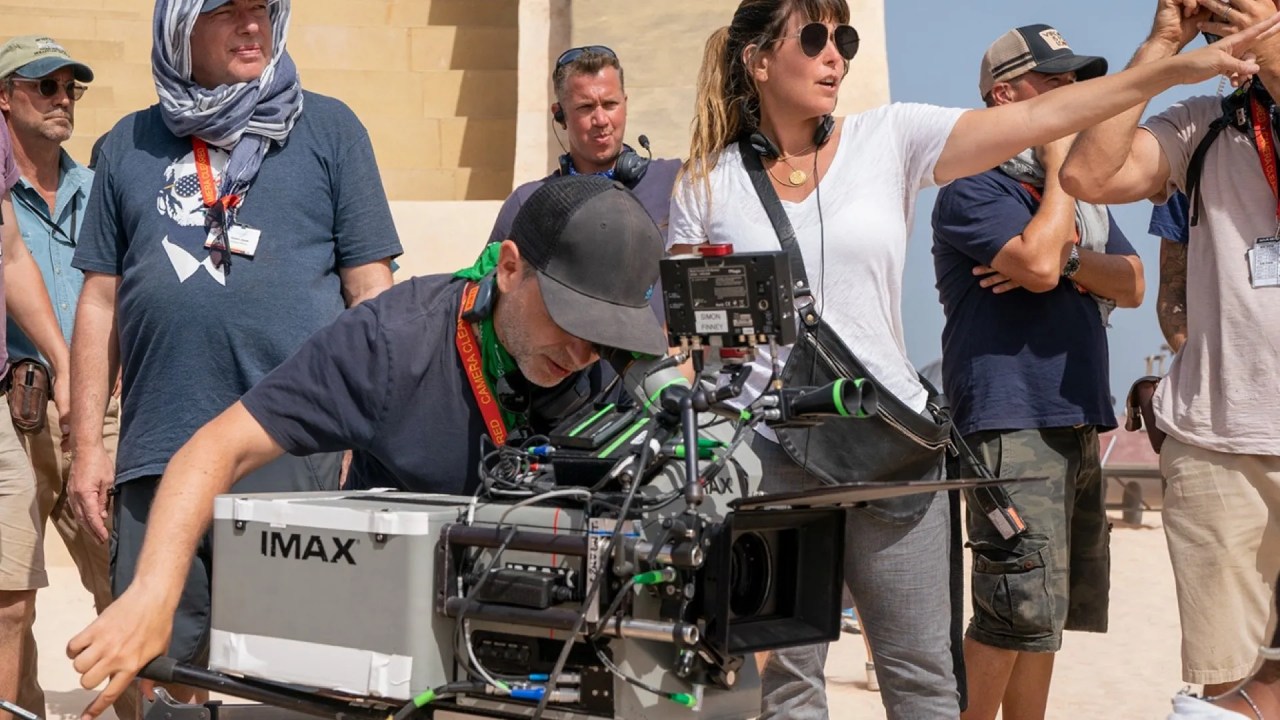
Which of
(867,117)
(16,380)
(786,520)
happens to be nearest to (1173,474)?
(867,117)

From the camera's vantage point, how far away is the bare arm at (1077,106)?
10.6 ft

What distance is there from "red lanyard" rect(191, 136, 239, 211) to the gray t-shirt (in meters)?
0.02

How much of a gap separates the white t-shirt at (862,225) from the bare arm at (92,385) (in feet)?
5.10

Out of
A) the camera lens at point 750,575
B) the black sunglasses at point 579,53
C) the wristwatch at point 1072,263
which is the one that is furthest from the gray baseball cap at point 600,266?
the black sunglasses at point 579,53

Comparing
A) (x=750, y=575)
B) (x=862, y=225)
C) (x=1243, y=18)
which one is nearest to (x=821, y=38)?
(x=862, y=225)

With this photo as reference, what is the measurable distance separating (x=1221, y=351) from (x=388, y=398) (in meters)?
1.91

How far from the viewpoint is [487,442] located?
2.97m

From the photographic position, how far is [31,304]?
15.5 ft

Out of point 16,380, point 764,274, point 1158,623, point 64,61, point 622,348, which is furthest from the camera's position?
point 1158,623

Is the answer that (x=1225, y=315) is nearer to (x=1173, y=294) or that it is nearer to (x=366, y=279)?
(x=1173, y=294)

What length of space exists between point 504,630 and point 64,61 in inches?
160

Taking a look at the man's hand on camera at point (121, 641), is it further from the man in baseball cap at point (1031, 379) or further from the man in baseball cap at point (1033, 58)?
the man in baseball cap at point (1033, 58)

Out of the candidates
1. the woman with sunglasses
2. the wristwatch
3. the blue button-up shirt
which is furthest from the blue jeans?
the blue button-up shirt

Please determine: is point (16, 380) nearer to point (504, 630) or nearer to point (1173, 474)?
point (504, 630)
